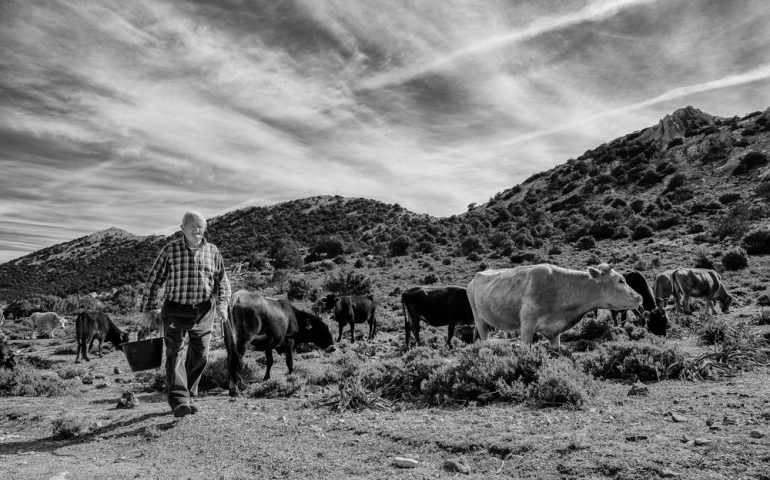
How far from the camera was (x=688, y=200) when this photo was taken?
3841cm

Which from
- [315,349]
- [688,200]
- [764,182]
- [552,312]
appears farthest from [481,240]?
[552,312]

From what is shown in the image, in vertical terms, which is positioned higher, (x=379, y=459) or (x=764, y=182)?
(x=764, y=182)

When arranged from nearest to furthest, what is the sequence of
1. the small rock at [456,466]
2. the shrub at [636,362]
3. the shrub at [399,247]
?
the small rock at [456,466] < the shrub at [636,362] < the shrub at [399,247]

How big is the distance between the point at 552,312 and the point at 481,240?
30.7 meters

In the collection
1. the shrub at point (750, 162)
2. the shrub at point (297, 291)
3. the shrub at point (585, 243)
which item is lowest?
the shrub at point (297, 291)

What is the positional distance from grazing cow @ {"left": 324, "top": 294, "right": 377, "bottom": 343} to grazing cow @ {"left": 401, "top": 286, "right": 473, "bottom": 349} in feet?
11.0

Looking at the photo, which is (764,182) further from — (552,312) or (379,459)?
(379,459)

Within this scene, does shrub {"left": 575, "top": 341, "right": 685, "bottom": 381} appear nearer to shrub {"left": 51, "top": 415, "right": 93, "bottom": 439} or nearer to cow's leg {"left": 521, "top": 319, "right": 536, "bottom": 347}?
cow's leg {"left": 521, "top": 319, "right": 536, "bottom": 347}

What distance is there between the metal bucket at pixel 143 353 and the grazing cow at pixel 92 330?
11.3 m

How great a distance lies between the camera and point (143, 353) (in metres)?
5.95

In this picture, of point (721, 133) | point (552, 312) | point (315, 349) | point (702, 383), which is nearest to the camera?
point (702, 383)

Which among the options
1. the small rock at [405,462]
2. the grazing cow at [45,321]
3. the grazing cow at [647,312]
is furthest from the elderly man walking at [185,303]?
the grazing cow at [45,321]

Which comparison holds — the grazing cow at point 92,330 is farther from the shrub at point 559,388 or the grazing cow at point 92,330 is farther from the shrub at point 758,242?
the shrub at point 758,242

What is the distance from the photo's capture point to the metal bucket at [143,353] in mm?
5894
